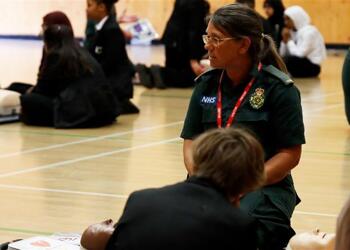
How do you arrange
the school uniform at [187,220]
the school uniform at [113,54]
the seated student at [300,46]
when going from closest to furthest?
the school uniform at [187,220], the school uniform at [113,54], the seated student at [300,46]

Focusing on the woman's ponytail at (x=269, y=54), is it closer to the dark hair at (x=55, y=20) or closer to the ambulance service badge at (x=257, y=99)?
the ambulance service badge at (x=257, y=99)

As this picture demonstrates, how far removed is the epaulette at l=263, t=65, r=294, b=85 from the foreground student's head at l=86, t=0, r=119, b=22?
20.0 ft

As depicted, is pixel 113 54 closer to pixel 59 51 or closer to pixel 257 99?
pixel 59 51

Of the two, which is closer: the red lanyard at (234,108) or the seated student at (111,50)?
the red lanyard at (234,108)

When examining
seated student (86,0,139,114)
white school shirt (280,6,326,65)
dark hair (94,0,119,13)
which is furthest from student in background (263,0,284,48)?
dark hair (94,0,119,13)

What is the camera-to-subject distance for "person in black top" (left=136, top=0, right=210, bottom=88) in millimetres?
13562

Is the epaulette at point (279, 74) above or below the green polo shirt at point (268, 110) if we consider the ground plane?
above

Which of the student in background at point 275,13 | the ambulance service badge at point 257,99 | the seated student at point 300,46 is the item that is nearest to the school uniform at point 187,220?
the ambulance service badge at point 257,99

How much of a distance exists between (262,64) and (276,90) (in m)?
0.18

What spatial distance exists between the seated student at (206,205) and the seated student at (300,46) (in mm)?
12749

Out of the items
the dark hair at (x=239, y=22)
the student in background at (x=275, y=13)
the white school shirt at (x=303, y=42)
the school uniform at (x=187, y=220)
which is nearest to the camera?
the school uniform at (x=187, y=220)

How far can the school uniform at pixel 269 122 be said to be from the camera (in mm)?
4477

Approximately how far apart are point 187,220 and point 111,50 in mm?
7866

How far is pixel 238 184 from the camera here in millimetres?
3049
